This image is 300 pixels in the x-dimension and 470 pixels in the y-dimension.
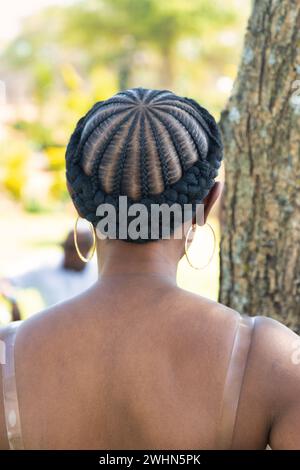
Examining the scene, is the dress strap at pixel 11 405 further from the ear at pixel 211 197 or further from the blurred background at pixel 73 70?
the blurred background at pixel 73 70

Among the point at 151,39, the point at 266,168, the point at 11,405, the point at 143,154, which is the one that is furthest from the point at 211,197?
the point at 151,39

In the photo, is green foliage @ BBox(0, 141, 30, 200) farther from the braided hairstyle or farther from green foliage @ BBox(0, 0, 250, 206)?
the braided hairstyle

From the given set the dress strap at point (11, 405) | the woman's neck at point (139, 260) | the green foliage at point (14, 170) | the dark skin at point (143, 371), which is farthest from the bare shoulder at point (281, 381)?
the green foliage at point (14, 170)

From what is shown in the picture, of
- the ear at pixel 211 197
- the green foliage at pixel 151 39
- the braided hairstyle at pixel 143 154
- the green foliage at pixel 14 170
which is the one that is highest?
the green foliage at pixel 151 39

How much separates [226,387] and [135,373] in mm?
186

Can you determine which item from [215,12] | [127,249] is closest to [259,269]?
[127,249]

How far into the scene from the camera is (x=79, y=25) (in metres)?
30.1

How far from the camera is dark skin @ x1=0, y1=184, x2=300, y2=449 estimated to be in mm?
1464

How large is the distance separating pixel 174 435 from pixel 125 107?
689 mm

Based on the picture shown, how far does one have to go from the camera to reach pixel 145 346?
58.8 inches

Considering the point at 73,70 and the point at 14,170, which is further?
the point at 73,70

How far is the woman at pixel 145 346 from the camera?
1.47 metres

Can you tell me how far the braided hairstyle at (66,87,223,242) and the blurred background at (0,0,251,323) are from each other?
11.2 meters

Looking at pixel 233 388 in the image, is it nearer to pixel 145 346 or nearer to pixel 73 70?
pixel 145 346
